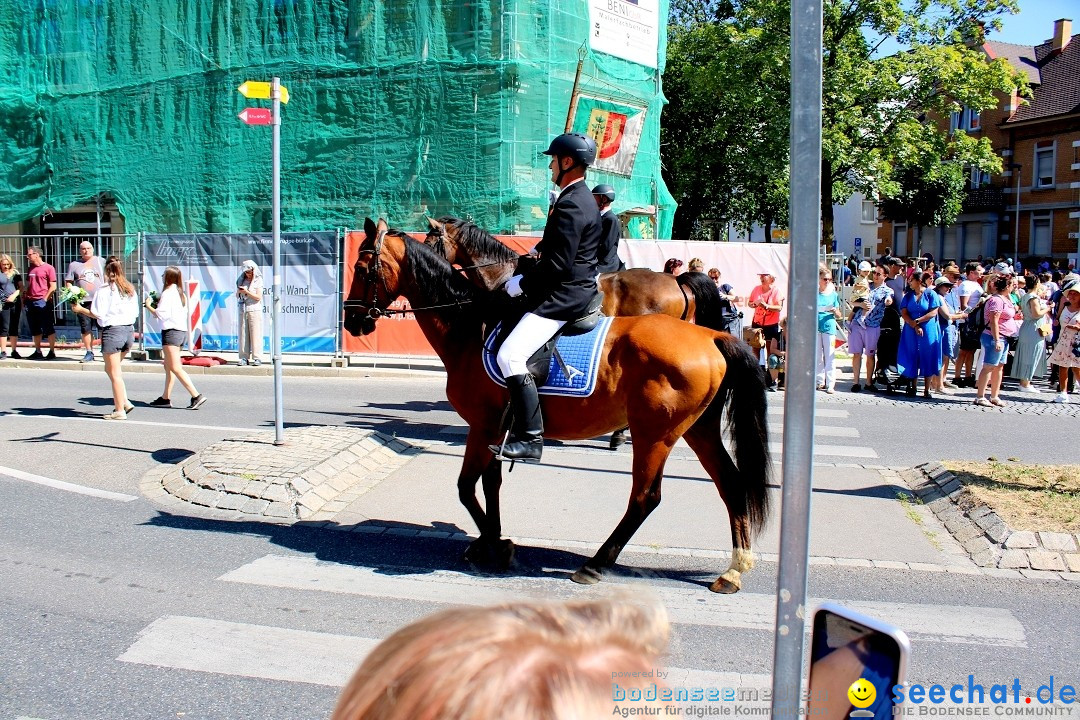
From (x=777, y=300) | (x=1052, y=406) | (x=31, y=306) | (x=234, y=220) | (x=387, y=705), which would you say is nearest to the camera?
(x=387, y=705)

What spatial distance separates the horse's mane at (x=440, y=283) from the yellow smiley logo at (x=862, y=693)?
5.13 m

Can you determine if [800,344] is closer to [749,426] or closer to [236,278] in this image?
[749,426]

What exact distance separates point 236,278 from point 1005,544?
14.7 metres

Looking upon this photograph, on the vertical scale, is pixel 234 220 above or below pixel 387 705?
above

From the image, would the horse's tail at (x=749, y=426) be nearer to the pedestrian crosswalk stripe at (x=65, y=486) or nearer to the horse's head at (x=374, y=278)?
the horse's head at (x=374, y=278)

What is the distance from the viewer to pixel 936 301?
15.1m

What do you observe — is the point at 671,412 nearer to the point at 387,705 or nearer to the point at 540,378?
the point at 540,378

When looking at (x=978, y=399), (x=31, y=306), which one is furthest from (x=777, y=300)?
(x=31, y=306)

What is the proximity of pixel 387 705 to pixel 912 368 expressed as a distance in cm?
1511

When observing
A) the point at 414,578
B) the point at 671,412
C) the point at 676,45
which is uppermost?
the point at 676,45

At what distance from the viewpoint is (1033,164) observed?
171 ft

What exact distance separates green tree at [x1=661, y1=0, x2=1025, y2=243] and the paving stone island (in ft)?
89.8

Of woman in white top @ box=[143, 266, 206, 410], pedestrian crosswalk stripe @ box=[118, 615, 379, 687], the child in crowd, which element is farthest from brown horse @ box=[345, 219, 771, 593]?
the child in crowd

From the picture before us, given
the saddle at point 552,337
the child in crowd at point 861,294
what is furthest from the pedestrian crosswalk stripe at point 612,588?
the child in crowd at point 861,294
